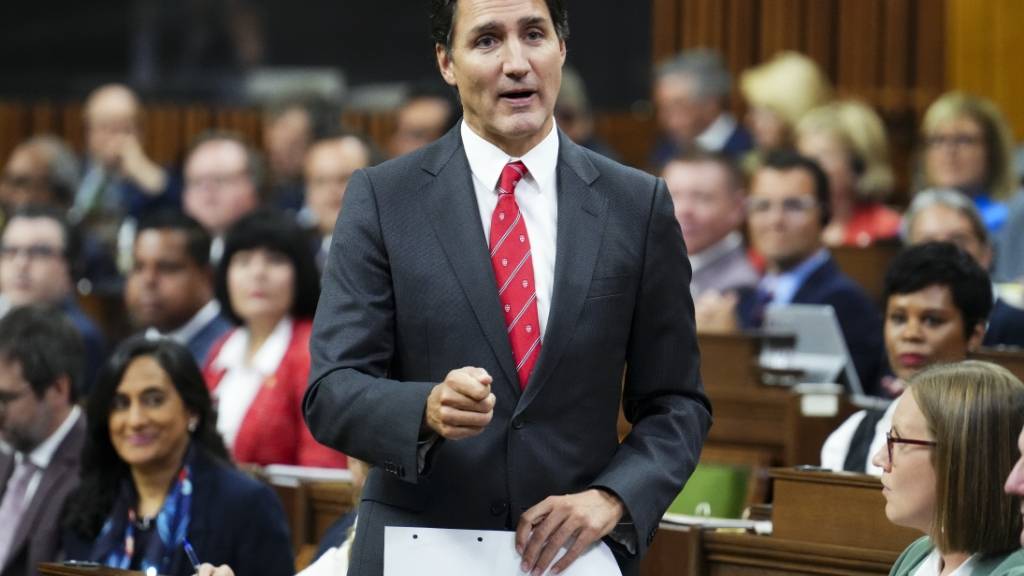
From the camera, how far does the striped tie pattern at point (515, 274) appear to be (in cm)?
221

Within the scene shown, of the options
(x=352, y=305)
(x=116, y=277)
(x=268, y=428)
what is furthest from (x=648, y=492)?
(x=116, y=277)

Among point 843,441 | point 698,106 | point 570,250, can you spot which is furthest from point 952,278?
point 698,106

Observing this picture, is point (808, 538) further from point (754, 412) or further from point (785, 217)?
point (785, 217)

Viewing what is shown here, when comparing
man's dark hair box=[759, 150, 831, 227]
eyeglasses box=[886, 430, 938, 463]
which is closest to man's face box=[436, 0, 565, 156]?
eyeglasses box=[886, 430, 938, 463]

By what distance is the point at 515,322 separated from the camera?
7.25 ft

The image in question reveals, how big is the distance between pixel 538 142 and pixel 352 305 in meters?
0.33

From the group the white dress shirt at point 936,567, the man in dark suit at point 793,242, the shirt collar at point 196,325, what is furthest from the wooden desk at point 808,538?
the shirt collar at point 196,325

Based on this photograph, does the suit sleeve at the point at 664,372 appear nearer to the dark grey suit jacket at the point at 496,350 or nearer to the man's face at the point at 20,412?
the dark grey suit jacket at the point at 496,350

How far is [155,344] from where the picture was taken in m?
4.07

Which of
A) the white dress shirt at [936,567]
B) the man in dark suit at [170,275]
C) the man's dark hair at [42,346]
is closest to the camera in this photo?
the white dress shirt at [936,567]

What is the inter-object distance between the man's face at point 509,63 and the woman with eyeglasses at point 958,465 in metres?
0.75

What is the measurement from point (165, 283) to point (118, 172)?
227 cm

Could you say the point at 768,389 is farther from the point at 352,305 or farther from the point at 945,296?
the point at 352,305

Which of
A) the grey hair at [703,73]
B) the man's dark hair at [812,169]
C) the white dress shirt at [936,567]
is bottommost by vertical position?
the white dress shirt at [936,567]
